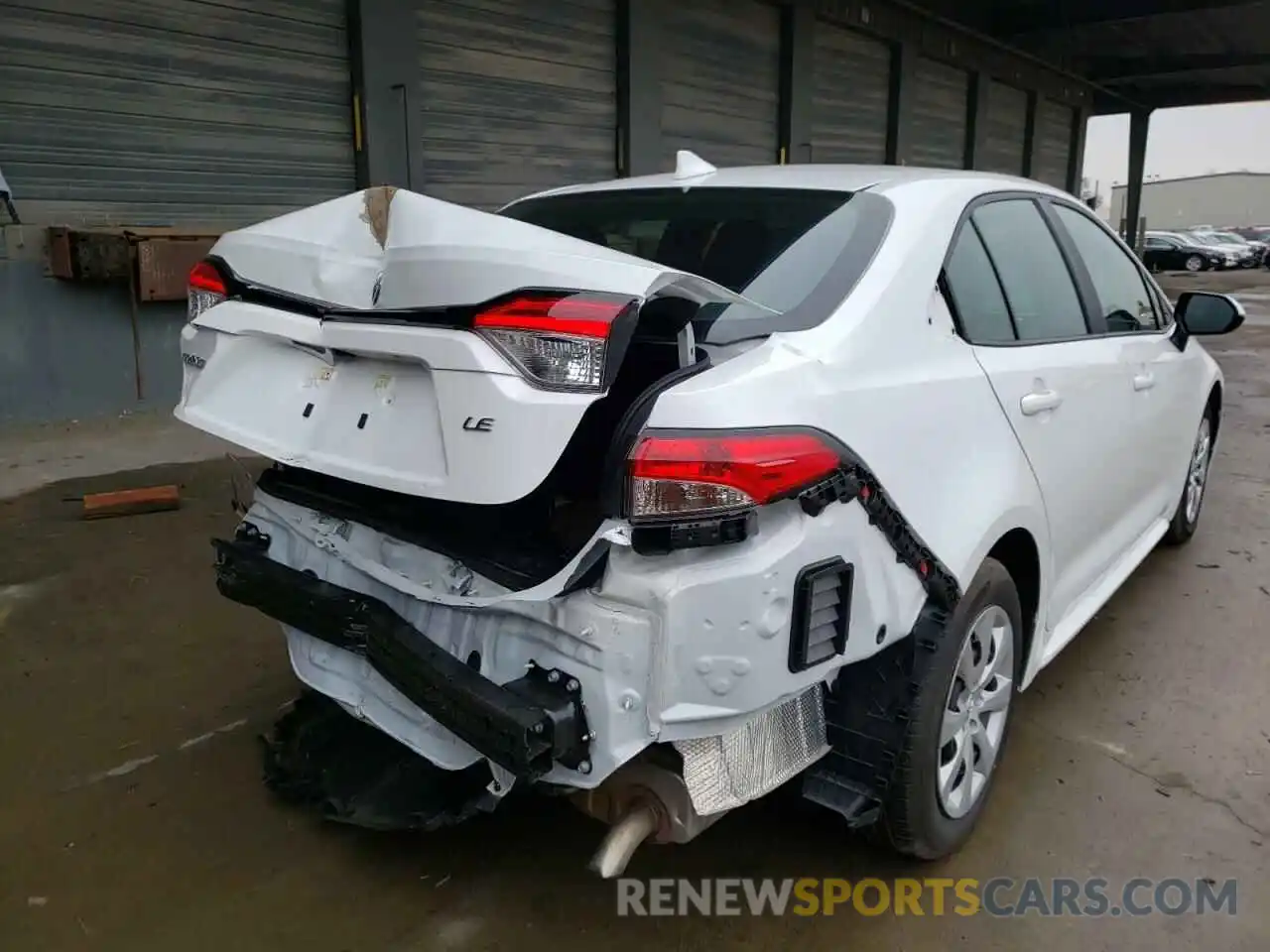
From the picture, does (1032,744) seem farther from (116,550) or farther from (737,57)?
(737,57)

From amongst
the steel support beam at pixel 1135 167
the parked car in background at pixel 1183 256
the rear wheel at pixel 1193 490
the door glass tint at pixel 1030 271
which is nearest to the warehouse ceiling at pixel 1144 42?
the steel support beam at pixel 1135 167

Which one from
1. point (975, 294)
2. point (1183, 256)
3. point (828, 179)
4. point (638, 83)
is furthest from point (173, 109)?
point (1183, 256)

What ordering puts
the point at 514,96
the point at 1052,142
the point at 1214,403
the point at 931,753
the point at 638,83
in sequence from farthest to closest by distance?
the point at 1052,142 < the point at 638,83 < the point at 514,96 < the point at 1214,403 < the point at 931,753

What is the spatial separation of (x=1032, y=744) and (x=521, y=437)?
7.06 feet

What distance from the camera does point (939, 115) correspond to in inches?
685

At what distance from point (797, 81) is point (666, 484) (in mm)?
12837

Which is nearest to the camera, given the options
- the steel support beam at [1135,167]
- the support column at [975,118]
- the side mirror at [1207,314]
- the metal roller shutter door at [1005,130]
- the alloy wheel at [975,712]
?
the alloy wheel at [975,712]

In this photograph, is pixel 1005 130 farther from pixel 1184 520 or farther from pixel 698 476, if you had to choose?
pixel 698 476

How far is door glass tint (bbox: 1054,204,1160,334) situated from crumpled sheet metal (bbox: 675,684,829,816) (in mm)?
2088

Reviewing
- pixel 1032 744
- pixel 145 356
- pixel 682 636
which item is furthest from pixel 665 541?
pixel 145 356

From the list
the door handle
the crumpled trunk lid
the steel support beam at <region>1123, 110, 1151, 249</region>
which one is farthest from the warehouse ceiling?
the crumpled trunk lid

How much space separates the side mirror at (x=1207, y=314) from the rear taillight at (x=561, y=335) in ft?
11.1

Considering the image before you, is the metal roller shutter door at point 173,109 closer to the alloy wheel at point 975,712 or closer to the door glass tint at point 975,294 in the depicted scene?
the door glass tint at point 975,294

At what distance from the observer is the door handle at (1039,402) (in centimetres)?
270
